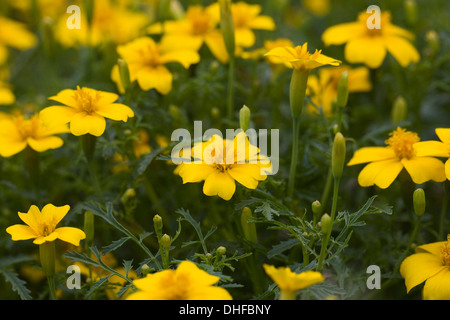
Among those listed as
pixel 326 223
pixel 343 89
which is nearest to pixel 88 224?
pixel 326 223

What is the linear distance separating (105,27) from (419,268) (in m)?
1.45

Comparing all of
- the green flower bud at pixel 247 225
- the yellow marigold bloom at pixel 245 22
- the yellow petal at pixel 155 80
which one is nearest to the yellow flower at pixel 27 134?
the yellow petal at pixel 155 80

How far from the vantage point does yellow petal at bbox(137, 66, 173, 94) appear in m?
1.36

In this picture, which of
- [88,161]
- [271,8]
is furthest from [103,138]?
[271,8]

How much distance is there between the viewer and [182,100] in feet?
4.96

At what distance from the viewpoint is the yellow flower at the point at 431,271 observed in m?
1.02

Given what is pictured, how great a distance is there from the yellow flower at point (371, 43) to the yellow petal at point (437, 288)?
611 millimetres

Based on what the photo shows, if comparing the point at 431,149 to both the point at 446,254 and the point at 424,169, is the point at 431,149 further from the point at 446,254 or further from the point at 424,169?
the point at 446,254

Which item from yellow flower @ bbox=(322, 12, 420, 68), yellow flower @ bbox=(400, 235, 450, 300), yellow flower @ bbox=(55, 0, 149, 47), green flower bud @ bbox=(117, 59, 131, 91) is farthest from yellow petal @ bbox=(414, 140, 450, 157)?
yellow flower @ bbox=(55, 0, 149, 47)

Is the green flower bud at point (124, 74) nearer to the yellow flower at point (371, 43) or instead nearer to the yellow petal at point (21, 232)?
the yellow petal at point (21, 232)

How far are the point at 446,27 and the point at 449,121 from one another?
28 centimetres

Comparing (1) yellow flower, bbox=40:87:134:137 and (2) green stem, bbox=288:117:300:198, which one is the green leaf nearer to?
(1) yellow flower, bbox=40:87:134:137

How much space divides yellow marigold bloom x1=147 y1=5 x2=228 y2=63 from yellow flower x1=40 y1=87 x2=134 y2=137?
367 millimetres

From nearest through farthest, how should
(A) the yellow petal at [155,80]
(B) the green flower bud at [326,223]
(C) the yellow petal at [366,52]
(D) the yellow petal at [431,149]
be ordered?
(B) the green flower bud at [326,223], (D) the yellow petal at [431,149], (A) the yellow petal at [155,80], (C) the yellow petal at [366,52]
